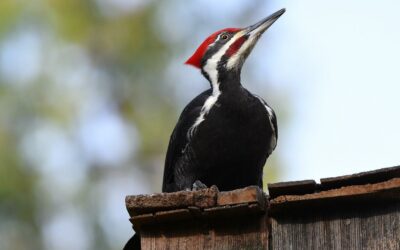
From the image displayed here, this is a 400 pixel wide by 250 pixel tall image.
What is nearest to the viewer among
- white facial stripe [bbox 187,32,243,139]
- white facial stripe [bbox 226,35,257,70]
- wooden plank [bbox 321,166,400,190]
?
wooden plank [bbox 321,166,400,190]

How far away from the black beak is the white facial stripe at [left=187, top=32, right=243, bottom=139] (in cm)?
7

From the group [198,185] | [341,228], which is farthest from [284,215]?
[198,185]

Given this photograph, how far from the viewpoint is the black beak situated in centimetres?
580

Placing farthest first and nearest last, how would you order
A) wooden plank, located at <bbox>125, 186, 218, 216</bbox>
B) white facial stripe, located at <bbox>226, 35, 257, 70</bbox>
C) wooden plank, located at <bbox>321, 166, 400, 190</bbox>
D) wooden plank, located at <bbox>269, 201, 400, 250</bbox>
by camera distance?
white facial stripe, located at <bbox>226, 35, 257, 70</bbox>
wooden plank, located at <bbox>125, 186, 218, 216</bbox>
wooden plank, located at <bbox>269, 201, 400, 250</bbox>
wooden plank, located at <bbox>321, 166, 400, 190</bbox>

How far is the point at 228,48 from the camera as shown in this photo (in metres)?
5.81

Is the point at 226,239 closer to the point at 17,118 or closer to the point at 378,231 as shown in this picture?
the point at 378,231

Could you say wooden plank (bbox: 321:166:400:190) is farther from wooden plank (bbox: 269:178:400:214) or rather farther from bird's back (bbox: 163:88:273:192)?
bird's back (bbox: 163:88:273:192)

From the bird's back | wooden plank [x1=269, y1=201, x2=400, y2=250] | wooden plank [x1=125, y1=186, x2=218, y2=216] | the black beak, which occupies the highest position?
the black beak

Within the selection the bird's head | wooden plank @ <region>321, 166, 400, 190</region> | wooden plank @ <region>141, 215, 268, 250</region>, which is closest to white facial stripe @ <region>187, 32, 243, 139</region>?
the bird's head

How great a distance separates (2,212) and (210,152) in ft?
16.0

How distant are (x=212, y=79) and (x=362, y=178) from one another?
2035mm

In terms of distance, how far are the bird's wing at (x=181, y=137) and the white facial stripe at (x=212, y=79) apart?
1.2 inches

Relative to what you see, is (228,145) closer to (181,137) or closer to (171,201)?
(181,137)

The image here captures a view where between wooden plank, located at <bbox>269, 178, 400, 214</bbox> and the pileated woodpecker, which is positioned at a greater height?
the pileated woodpecker
